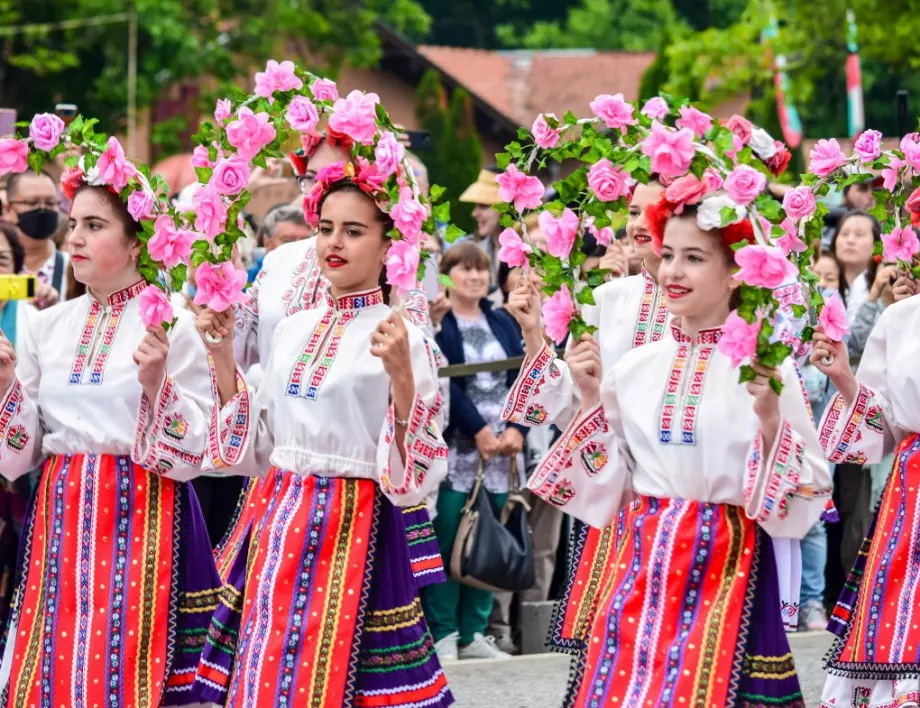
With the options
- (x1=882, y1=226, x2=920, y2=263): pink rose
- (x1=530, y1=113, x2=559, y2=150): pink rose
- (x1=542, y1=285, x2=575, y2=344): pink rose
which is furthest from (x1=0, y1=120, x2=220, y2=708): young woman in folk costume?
(x1=882, y1=226, x2=920, y2=263): pink rose

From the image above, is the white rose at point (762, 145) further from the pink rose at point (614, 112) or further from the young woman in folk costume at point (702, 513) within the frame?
the young woman in folk costume at point (702, 513)

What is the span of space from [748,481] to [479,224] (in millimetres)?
5923

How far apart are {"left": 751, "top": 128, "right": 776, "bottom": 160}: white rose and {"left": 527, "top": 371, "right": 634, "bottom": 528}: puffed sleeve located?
1911mm

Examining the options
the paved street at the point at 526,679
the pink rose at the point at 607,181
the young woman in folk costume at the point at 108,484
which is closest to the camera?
the pink rose at the point at 607,181

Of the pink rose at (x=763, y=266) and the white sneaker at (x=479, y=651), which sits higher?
the pink rose at (x=763, y=266)

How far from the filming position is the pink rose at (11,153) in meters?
6.17

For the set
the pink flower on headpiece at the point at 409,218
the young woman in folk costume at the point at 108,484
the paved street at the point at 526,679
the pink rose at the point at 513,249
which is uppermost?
the pink flower on headpiece at the point at 409,218

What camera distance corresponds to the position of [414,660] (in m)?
5.79

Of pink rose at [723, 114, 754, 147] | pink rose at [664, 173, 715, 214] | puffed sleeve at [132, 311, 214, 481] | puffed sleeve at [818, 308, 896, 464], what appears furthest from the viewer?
pink rose at [723, 114, 754, 147]

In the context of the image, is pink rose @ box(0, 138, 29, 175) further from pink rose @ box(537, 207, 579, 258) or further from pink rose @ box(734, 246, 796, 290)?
pink rose @ box(734, 246, 796, 290)

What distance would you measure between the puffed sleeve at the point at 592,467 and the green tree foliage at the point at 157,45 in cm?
2197

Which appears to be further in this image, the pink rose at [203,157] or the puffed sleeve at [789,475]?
the pink rose at [203,157]

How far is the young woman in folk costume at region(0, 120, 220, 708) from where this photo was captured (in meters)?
6.13

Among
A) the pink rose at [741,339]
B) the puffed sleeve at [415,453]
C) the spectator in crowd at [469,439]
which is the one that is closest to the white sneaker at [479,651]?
the spectator in crowd at [469,439]
